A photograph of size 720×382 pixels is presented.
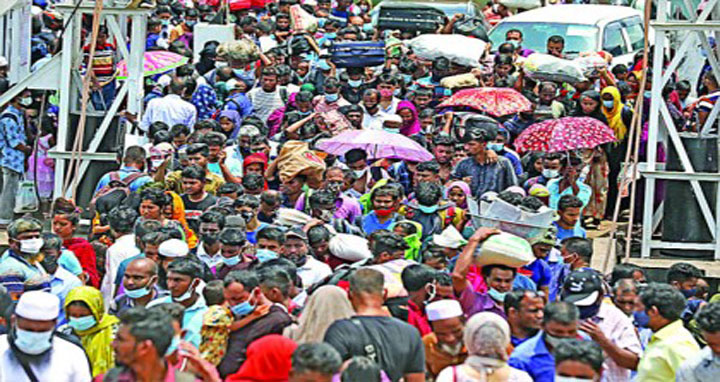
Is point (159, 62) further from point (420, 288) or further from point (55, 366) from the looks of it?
point (55, 366)

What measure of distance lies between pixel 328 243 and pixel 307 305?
2.97m

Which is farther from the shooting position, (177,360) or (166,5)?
(166,5)

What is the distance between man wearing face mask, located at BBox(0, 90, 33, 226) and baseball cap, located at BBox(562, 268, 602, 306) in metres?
8.36

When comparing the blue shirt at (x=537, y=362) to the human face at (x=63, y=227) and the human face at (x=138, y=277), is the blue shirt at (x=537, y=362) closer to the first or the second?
the human face at (x=138, y=277)

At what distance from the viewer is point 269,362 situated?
784 cm

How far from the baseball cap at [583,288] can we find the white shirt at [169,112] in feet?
24.8

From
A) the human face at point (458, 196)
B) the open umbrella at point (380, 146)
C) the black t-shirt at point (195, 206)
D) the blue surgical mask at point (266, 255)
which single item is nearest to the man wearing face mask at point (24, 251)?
the blue surgical mask at point (266, 255)

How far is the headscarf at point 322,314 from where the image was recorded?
8430 mm

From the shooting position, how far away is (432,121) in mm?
16781

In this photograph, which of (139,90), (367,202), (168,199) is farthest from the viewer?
(139,90)

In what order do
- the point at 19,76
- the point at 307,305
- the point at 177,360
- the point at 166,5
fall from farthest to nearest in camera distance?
the point at 166,5
the point at 19,76
the point at 307,305
the point at 177,360

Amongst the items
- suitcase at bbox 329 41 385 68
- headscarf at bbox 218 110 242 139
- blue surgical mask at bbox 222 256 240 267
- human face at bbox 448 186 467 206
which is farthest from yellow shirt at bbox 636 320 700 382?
suitcase at bbox 329 41 385 68

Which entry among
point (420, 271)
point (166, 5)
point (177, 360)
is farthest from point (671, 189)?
point (166, 5)

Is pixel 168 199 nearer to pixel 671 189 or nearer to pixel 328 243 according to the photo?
pixel 328 243
